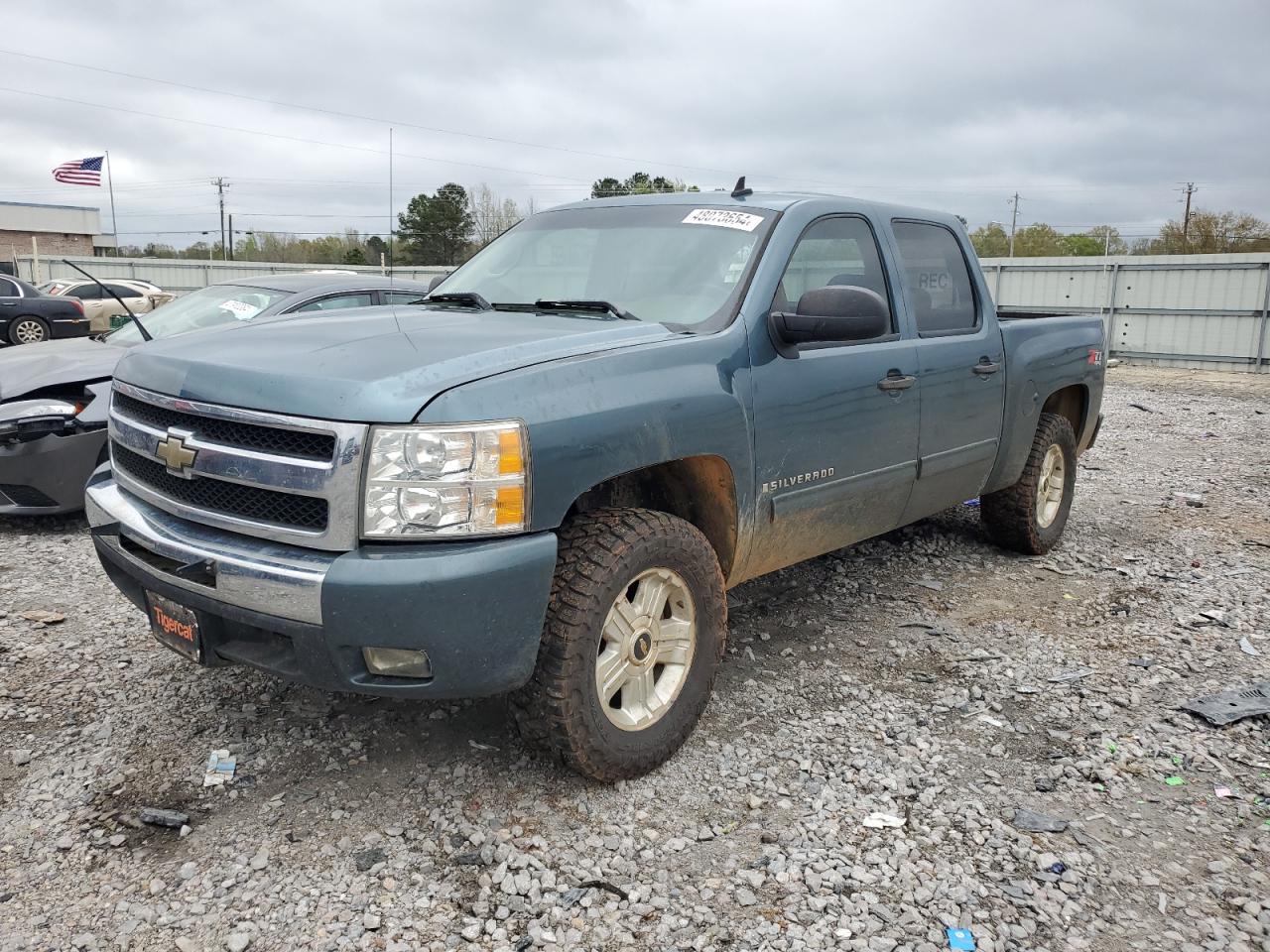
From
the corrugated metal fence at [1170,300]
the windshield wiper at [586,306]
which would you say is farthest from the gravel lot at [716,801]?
the corrugated metal fence at [1170,300]

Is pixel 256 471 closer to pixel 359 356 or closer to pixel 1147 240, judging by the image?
pixel 359 356

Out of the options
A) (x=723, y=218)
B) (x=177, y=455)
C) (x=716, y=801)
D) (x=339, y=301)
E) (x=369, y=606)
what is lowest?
(x=716, y=801)

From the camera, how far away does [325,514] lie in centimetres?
262

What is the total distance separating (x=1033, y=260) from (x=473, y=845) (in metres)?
21.5

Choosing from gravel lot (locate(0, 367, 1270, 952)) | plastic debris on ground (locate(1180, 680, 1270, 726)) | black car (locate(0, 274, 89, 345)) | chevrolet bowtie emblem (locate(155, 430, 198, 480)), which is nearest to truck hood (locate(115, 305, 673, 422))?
chevrolet bowtie emblem (locate(155, 430, 198, 480))

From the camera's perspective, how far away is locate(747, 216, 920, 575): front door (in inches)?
140

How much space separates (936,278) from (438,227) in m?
44.0

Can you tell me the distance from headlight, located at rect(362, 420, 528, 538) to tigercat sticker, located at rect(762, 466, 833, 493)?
3.98ft

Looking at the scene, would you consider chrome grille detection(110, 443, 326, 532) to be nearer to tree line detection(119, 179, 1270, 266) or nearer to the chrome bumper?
the chrome bumper

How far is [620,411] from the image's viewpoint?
2949 millimetres

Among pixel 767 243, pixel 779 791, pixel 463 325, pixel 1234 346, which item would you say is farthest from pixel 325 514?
pixel 1234 346

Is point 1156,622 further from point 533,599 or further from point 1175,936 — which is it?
point 533,599

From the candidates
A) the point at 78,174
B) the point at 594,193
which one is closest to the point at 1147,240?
the point at 594,193

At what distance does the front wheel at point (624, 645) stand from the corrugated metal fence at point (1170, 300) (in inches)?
647
